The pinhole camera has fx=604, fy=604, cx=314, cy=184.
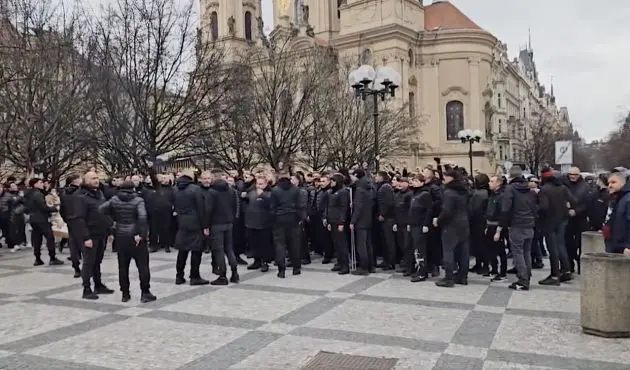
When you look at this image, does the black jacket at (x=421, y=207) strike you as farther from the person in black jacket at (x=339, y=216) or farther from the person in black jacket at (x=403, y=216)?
the person in black jacket at (x=339, y=216)

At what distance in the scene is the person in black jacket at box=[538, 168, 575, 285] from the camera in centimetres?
1048

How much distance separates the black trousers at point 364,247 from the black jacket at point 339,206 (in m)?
0.39

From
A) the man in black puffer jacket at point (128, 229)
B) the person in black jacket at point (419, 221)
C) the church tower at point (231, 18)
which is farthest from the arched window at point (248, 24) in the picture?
the man in black puffer jacket at point (128, 229)

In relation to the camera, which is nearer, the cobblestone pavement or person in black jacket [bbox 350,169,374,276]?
the cobblestone pavement

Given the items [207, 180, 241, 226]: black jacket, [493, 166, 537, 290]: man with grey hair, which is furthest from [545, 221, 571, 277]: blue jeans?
[207, 180, 241, 226]: black jacket

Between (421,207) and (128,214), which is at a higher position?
(128,214)

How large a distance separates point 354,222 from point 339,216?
325 mm

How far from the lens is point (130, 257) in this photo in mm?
9289

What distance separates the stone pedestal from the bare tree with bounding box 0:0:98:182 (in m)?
15.6

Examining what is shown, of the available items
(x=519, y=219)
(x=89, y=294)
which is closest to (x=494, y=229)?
(x=519, y=219)

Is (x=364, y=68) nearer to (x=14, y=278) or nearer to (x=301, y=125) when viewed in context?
(x=14, y=278)

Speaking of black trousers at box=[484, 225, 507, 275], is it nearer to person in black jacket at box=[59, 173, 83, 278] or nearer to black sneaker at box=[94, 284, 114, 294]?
black sneaker at box=[94, 284, 114, 294]

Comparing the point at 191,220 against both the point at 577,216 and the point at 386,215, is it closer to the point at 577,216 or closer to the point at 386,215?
the point at 386,215

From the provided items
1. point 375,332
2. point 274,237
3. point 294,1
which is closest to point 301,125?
point 274,237
